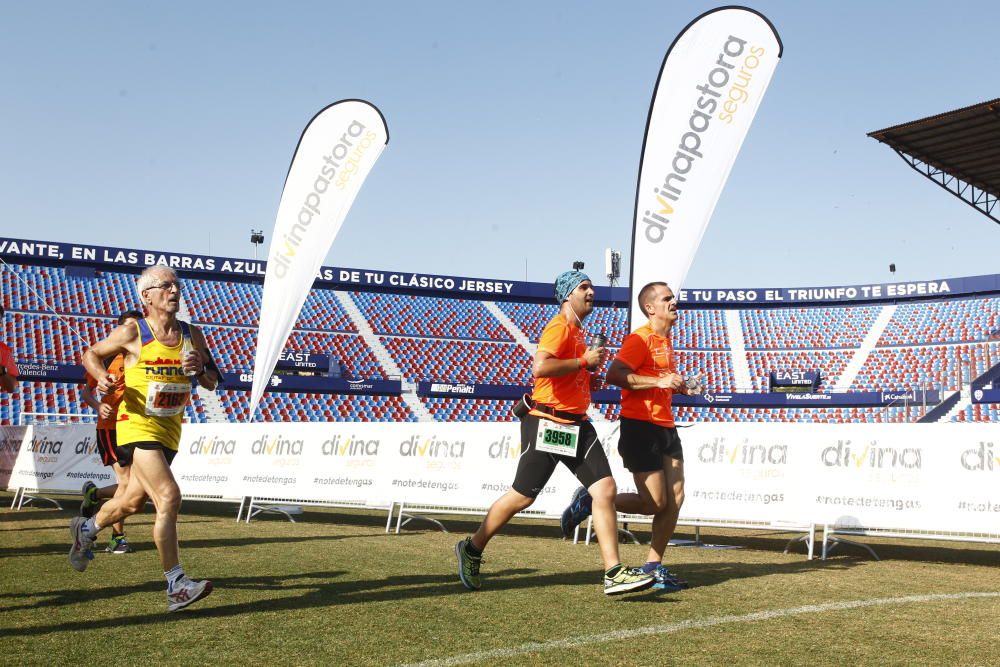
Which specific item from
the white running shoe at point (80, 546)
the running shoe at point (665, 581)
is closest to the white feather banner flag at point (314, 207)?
the white running shoe at point (80, 546)

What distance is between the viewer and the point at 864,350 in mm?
43781

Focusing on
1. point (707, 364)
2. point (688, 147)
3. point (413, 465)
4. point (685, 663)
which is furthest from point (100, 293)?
point (685, 663)

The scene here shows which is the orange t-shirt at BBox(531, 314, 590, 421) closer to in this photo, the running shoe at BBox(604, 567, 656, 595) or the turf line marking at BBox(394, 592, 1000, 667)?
the running shoe at BBox(604, 567, 656, 595)

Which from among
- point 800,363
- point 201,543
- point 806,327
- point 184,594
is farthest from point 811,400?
point 184,594

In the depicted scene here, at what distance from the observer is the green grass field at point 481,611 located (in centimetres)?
380

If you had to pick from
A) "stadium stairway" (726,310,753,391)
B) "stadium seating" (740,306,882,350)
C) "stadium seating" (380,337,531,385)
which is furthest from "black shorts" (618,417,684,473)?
"stadium seating" (740,306,882,350)

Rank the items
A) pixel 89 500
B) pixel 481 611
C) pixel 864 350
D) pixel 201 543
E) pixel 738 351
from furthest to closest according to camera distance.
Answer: pixel 738 351, pixel 864 350, pixel 201 543, pixel 89 500, pixel 481 611

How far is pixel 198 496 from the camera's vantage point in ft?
44.3

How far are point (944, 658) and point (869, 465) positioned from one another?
5.65 meters

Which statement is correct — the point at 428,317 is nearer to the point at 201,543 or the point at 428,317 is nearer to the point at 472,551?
the point at 201,543

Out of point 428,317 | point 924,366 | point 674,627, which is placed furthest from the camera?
point 428,317

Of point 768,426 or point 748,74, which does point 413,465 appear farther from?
point 748,74

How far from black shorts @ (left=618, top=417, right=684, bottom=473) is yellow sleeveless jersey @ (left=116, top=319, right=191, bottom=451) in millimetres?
2834

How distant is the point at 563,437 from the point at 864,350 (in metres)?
42.1
